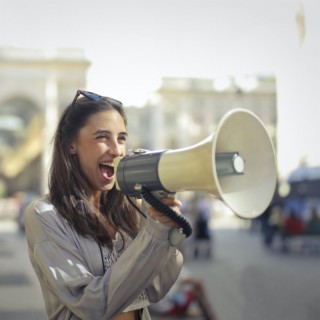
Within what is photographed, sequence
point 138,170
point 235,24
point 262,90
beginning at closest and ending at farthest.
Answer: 1. point 138,170
2. point 235,24
3. point 262,90

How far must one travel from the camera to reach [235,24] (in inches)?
111

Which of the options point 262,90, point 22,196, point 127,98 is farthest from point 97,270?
point 22,196

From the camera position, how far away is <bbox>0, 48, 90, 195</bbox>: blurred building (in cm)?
282

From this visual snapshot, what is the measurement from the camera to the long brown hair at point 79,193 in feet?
3.38

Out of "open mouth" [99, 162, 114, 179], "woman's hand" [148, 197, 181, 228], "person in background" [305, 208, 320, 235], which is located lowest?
"person in background" [305, 208, 320, 235]

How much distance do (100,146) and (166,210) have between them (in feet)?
0.65

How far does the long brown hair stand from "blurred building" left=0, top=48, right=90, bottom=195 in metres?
1.53

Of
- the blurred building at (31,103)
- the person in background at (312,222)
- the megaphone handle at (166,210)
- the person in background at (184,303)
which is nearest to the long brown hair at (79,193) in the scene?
the megaphone handle at (166,210)

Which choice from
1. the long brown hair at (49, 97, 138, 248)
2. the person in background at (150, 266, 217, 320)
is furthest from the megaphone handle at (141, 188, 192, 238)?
the person in background at (150, 266, 217, 320)

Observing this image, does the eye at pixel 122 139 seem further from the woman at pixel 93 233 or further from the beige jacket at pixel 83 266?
the beige jacket at pixel 83 266

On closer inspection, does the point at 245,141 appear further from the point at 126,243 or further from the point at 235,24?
the point at 235,24

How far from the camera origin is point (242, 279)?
13.3ft

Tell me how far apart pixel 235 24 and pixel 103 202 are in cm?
183

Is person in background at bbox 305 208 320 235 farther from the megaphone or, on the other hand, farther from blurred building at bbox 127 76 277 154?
the megaphone
